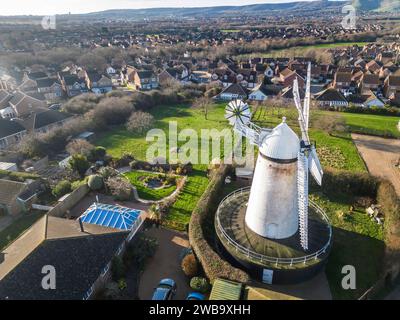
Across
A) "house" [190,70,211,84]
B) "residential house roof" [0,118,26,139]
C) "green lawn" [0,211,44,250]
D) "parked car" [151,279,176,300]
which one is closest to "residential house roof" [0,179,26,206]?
"green lawn" [0,211,44,250]

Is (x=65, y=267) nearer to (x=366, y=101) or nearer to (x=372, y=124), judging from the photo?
(x=372, y=124)

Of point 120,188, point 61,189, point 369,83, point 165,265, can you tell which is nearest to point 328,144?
point 120,188

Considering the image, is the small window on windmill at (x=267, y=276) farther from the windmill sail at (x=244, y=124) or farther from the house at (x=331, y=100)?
the house at (x=331, y=100)

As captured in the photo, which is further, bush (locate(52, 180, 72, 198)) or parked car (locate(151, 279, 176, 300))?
bush (locate(52, 180, 72, 198))

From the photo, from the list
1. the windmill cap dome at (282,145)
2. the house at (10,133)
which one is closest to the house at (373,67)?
the windmill cap dome at (282,145)

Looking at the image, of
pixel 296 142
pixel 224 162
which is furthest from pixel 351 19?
pixel 296 142

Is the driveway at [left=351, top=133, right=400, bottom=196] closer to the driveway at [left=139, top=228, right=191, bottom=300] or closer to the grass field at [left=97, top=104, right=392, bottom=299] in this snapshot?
the grass field at [left=97, top=104, right=392, bottom=299]
